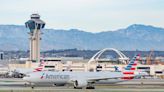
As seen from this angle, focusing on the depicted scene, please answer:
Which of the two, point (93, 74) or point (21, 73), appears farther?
point (21, 73)

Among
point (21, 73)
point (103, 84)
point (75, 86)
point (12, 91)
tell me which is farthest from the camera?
point (21, 73)

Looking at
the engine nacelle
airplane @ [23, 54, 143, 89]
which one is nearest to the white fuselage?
airplane @ [23, 54, 143, 89]

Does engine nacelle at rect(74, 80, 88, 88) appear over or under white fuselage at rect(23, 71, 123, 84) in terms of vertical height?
under

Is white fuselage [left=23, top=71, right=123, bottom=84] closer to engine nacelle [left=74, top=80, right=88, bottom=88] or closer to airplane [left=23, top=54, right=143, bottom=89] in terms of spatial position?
airplane [left=23, top=54, right=143, bottom=89]

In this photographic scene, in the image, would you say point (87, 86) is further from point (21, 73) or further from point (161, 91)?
point (21, 73)

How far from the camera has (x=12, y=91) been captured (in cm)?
8388

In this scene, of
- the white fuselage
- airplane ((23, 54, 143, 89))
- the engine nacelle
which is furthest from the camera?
the white fuselage

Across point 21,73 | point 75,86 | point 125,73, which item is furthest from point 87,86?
point 21,73

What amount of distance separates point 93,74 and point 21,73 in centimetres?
7823

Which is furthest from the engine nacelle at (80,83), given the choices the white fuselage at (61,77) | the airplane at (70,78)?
the white fuselage at (61,77)

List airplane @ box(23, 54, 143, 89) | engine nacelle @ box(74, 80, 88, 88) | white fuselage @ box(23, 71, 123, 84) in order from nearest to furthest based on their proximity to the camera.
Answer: engine nacelle @ box(74, 80, 88, 88)
airplane @ box(23, 54, 143, 89)
white fuselage @ box(23, 71, 123, 84)

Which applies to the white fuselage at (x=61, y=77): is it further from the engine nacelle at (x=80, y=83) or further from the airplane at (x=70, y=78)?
the engine nacelle at (x=80, y=83)

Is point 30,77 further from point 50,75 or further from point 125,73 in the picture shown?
point 125,73

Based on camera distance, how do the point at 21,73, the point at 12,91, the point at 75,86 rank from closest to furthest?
1. the point at 12,91
2. the point at 75,86
3. the point at 21,73
